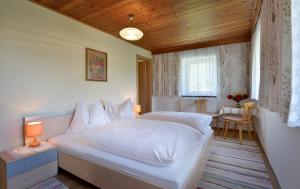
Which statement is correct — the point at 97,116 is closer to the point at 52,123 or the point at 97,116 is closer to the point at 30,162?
the point at 52,123

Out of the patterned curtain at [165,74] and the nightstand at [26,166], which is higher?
the patterned curtain at [165,74]

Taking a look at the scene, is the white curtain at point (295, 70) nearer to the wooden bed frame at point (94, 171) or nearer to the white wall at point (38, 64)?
the wooden bed frame at point (94, 171)

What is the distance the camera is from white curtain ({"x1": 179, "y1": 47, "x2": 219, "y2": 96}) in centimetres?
436

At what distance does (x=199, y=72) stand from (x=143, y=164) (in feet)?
12.1

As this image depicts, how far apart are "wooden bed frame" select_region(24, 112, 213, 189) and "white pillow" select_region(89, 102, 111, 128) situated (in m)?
0.46

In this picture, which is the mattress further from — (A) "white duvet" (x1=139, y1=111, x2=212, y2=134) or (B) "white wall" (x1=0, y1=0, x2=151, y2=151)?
(B) "white wall" (x1=0, y1=0, x2=151, y2=151)

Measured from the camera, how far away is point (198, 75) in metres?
4.54

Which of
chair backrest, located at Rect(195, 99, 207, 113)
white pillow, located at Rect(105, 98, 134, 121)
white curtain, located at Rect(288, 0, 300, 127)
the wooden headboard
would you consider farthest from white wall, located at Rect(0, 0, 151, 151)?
white curtain, located at Rect(288, 0, 300, 127)

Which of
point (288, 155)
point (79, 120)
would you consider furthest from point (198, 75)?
point (79, 120)

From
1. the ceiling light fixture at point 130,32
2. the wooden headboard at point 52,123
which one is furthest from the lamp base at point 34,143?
the ceiling light fixture at point 130,32

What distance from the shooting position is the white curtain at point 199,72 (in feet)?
14.3

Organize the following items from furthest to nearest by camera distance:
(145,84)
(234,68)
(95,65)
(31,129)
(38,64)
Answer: (145,84)
(234,68)
(95,65)
(38,64)
(31,129)

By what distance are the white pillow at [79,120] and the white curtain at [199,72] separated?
3083 mm

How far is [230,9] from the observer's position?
2.58 metres
